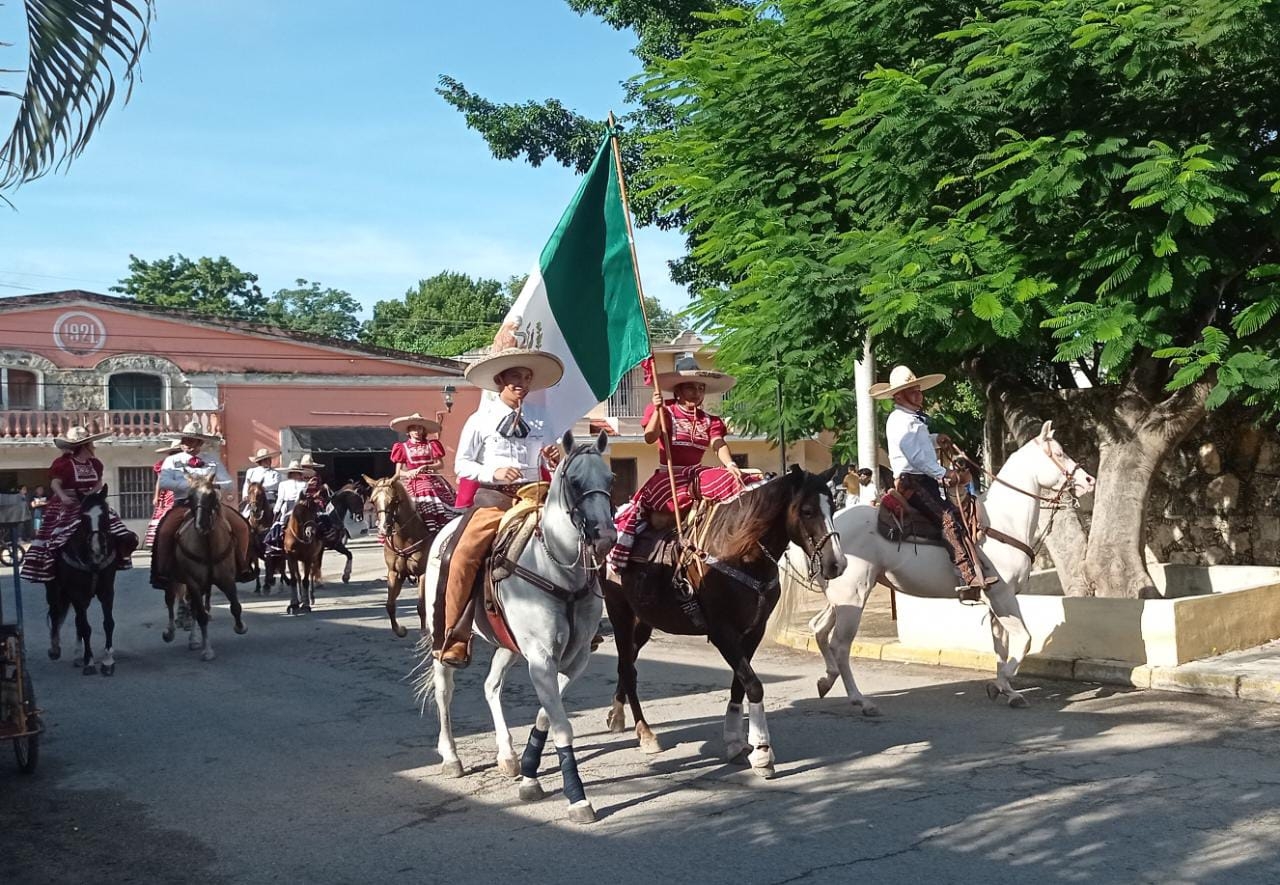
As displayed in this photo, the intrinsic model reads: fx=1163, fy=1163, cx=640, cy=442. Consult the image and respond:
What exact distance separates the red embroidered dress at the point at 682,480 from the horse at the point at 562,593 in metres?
1.11

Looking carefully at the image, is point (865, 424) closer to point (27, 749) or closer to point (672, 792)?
point (672, 792)

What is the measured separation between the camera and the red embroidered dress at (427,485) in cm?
1373

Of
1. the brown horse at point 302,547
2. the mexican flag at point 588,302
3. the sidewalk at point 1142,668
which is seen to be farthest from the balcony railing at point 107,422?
the mexican flag at point 588,302

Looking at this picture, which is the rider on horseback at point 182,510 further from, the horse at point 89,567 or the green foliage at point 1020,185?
the green foliage at point 1020,185

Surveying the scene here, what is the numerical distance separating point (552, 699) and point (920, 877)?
2368 millimetres

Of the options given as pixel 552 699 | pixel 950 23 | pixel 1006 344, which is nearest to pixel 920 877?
pixel 552 699

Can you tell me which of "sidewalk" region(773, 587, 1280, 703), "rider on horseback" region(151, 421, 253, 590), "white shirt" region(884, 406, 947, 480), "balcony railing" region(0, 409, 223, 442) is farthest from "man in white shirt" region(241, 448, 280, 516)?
"balcony railing" region(0, 409, 223, 442)

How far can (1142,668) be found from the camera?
33.1ft

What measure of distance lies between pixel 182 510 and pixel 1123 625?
1049 centimetres

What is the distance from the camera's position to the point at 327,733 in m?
9.12

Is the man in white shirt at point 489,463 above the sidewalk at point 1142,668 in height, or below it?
above

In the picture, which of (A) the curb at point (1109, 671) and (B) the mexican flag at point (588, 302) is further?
(A) the curb at point (1109, 671)

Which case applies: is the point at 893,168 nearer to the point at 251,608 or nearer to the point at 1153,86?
the point at 1153,86

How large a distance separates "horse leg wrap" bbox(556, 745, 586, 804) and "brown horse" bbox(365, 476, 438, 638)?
25.6 ft
